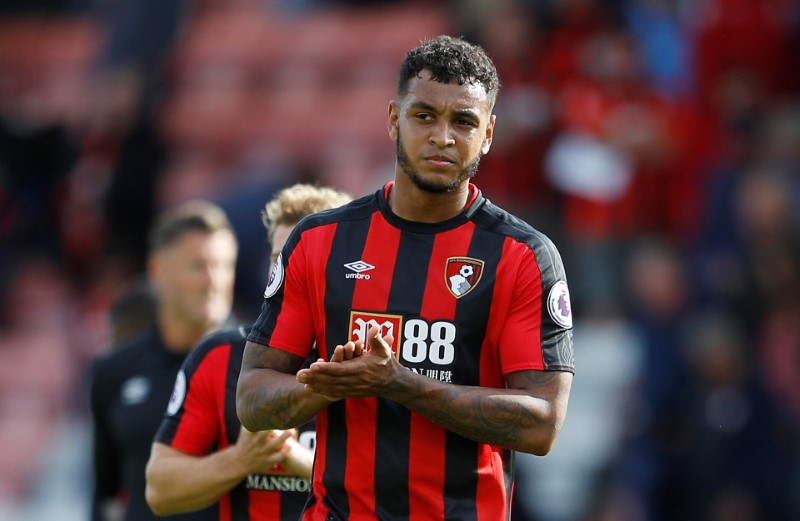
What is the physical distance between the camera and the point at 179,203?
11609mm

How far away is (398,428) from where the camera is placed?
145 inches

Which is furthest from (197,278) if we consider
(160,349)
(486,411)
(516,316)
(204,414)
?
(486,411)

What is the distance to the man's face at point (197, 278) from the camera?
5.73 meters

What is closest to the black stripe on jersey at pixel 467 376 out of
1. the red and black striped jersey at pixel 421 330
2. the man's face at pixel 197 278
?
the red and black striped jersey at pixel 421 330

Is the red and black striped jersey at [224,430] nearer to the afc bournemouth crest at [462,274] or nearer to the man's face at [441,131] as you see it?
the afc bournemouth crest at [462,274]

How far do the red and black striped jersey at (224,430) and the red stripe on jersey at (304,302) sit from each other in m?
0.80

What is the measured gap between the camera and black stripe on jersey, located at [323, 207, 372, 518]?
3719mm

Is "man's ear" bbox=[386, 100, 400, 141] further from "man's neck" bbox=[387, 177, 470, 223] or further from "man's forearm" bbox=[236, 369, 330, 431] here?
"man's forearm" bbox=[236, 369, 330, 431]

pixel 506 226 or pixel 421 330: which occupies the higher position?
pixel 506 226

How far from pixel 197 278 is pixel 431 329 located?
7.72ft

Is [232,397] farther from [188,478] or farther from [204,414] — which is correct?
[188,478]

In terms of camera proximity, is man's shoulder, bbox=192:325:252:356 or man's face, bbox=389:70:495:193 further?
man's shoulder, bbox=192:325:252:356

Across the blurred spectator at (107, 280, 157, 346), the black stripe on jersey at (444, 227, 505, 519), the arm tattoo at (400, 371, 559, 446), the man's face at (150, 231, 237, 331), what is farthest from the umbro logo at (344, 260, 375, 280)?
the blurred spectator at (107, 280, 157, 346)

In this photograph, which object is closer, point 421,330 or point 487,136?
point 421,330
